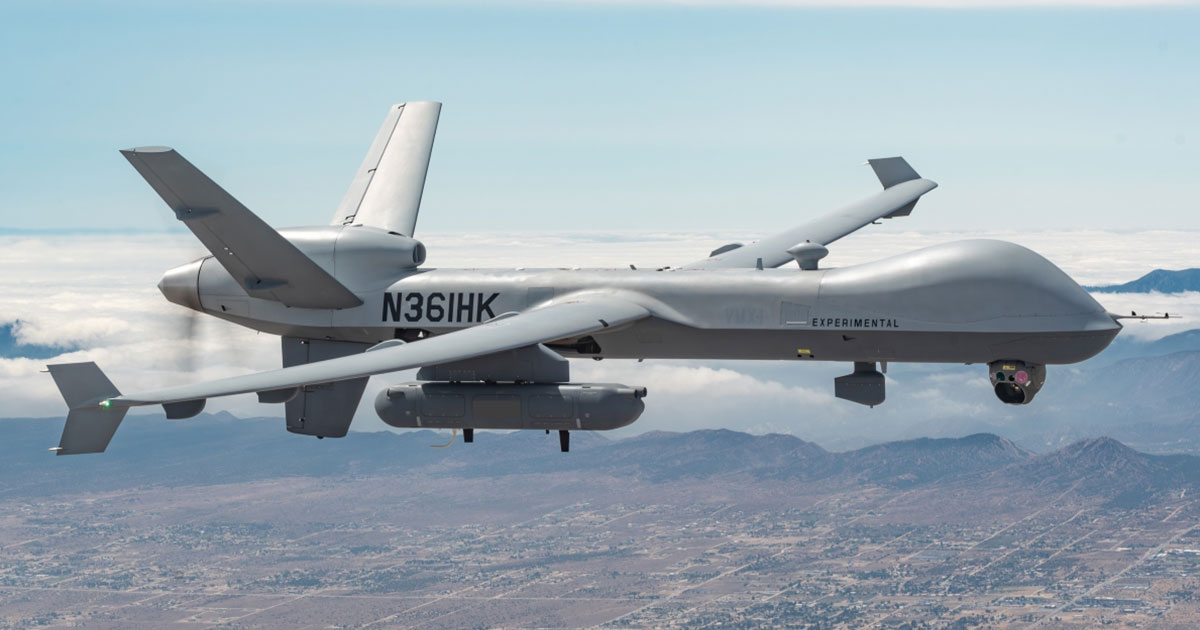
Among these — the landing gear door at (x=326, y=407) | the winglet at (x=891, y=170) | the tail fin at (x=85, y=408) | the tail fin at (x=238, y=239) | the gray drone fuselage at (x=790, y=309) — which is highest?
the winglet at (x=891, y=170)

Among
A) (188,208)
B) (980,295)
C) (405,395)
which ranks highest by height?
(188,208)

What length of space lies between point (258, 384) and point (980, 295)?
51.5ft

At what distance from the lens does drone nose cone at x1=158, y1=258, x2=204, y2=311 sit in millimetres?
33062

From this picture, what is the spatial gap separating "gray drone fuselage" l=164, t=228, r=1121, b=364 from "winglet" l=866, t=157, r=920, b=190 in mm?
12009

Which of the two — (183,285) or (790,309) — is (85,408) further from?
(790,309)

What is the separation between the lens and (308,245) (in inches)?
1286

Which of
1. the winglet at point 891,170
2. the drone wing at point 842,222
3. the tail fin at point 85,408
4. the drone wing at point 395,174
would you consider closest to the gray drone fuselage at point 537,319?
the tail fin at point 85,408

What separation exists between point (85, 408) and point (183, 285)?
372 inches

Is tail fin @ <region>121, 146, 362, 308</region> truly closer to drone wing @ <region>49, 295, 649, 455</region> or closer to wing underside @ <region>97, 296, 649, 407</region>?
drone wing @ <region>49, 295, 649, 455</region>

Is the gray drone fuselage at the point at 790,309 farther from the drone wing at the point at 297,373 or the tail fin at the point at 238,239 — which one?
the drone wing at the point at 297,373

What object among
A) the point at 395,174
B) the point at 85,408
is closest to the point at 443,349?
the point at 85,408

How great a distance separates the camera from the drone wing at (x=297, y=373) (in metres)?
23.6

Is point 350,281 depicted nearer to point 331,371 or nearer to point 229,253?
point 229,253

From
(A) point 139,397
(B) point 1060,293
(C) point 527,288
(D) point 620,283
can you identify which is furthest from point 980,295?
(A) point 139,397
